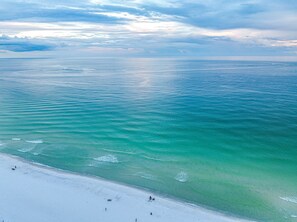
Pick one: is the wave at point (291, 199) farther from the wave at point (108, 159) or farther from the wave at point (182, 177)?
the wave at point (108, 159)

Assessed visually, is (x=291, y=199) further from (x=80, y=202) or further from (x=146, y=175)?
(x=80, y=202)

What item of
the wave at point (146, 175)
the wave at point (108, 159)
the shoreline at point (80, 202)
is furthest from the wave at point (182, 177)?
the wave at point (108, 159)

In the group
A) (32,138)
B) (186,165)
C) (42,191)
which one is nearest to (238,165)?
(186,165)

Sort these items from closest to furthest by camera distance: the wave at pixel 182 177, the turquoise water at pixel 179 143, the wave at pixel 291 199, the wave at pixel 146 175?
the wave at pixel 291 199, the turquoise water at pixel 179 143, the wave at pixel 182 177, the wave at pixel 146 175

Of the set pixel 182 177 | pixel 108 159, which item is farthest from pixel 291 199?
pixel 108 159

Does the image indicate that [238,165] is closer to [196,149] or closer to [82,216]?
[196,149]

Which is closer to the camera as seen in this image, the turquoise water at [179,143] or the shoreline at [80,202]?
the shoreline at [80,202]
